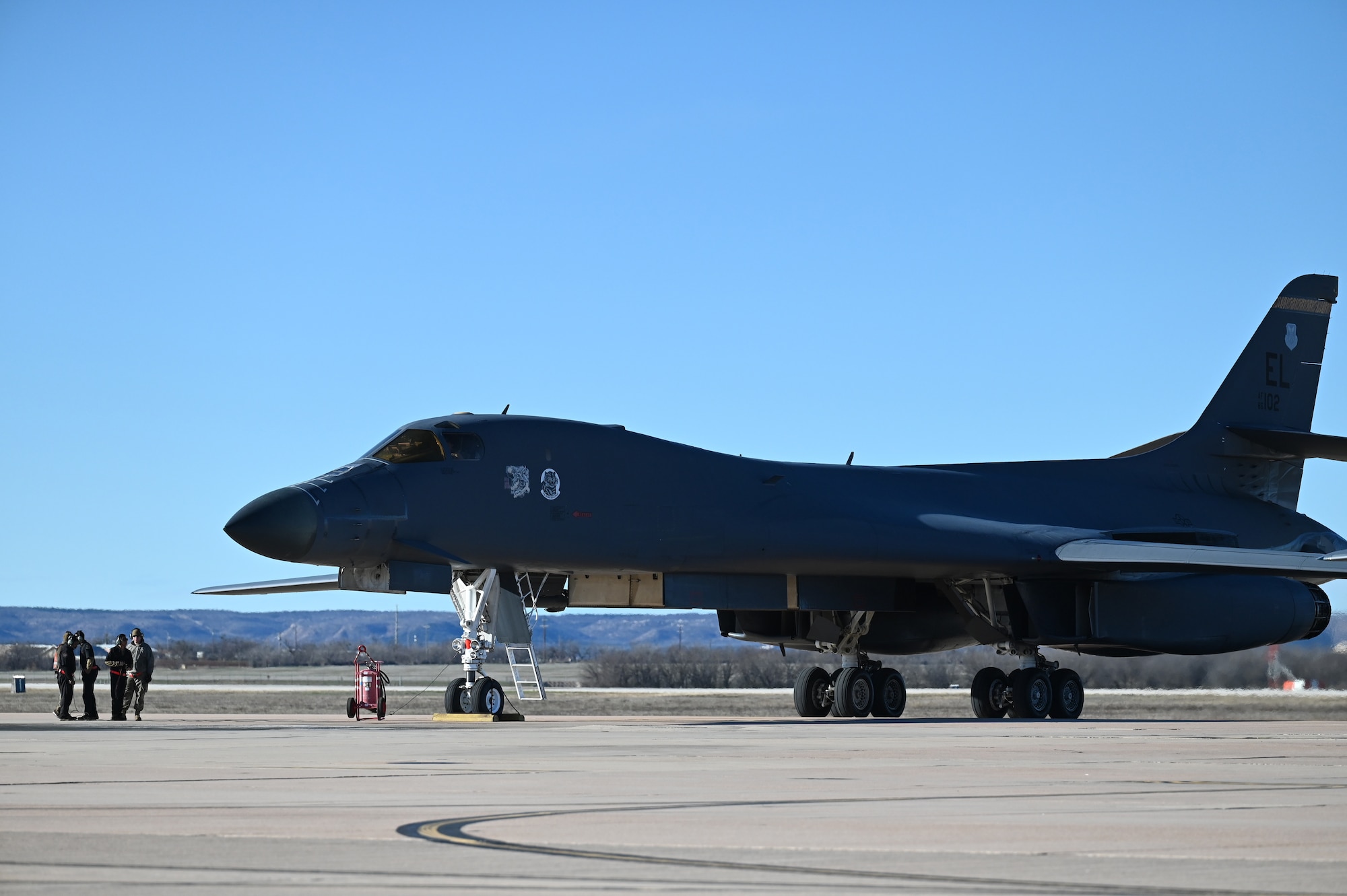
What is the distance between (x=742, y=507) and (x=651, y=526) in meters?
1.31

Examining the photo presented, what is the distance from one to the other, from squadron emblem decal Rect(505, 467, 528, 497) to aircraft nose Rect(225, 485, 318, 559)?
7.45 feet

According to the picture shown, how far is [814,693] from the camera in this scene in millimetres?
25031

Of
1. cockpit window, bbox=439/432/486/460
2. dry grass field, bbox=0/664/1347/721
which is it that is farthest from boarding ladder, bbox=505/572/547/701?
dry grass field, bbox=0/664/1347/721

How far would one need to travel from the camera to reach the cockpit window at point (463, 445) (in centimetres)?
1936

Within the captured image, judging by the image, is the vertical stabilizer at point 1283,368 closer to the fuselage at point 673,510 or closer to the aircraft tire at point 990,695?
Result: the fuselage at point 673,510

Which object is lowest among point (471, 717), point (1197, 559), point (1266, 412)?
point (471, 717)

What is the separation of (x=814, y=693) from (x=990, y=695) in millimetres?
2488

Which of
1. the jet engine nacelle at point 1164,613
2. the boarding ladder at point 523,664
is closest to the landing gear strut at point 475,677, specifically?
the boarding ladder at point 523,664

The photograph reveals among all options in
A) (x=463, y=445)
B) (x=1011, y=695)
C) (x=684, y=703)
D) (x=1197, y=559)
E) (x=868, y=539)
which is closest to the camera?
(x=463, y=445)

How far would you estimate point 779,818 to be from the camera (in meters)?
7.61

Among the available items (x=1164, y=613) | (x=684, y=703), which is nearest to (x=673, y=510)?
(x=1164, y=613)

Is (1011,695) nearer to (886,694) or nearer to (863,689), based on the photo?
(886,694)

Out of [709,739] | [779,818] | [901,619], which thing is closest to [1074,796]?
[779,818]

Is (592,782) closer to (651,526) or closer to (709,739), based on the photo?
(709,739)
